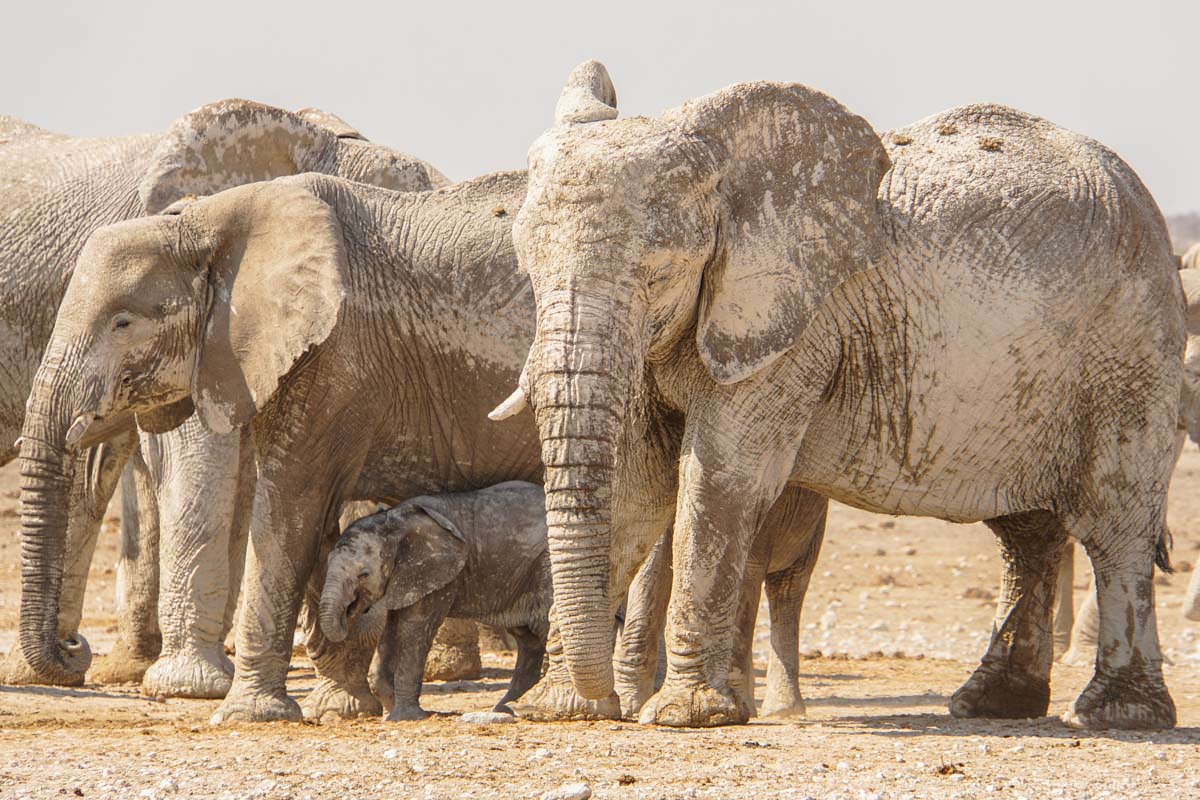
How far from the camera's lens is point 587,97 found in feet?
26.6

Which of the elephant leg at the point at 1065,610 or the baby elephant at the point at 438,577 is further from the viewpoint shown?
the elephant leg at the point at 1065,610

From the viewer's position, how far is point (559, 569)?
7441 mm

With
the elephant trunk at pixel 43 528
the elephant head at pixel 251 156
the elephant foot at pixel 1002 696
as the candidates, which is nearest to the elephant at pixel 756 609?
the elephant foot at pixel 1002 696

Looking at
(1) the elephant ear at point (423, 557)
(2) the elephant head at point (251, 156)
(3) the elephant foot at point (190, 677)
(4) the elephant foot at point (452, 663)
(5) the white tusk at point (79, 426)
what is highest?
(2) the elephant head at point (251, 156)

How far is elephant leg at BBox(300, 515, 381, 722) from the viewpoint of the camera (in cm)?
938

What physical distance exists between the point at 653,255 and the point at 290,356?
2185 millimetres

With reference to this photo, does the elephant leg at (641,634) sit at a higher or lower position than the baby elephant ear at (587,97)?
lower

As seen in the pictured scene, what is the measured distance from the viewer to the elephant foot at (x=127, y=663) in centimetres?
1175

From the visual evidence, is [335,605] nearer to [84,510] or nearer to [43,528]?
[43,528]

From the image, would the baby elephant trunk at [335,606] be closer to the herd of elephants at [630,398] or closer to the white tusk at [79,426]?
the herd of elephants at [630,398]

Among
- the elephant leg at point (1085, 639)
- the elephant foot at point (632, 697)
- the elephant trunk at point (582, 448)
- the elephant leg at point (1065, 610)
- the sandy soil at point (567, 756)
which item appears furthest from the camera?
the elephant leg at point (1065, 610)

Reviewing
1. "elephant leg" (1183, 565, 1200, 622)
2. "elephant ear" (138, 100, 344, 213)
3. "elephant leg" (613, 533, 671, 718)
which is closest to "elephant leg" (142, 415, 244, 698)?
"elephant ear" (138, 100, 344, 213)

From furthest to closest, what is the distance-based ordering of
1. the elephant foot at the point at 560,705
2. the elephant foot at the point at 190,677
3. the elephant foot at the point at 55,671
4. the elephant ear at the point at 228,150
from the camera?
the elephant ear at the point at 228,150 → the elephant foot at the point at 190,677 → the elephant foot at the point at 55,671 → the elephant foot at the point at 560,705

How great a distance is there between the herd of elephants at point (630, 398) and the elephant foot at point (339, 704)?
1 centimetres
